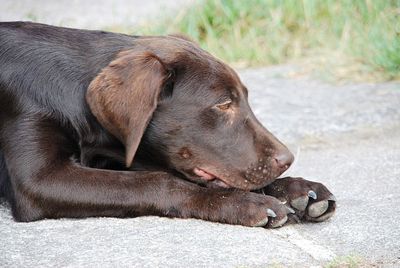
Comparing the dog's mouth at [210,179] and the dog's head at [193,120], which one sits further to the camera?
the dog's mouth at [210,179]

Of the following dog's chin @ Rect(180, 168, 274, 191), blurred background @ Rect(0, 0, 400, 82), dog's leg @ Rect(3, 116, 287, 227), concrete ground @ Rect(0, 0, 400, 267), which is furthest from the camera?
blurred background @ Rect(0, 0, 400, 82)

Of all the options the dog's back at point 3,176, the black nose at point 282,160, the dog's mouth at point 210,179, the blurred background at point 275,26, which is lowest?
the blurred background at point 275,26

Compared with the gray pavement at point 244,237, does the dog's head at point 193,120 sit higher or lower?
higher

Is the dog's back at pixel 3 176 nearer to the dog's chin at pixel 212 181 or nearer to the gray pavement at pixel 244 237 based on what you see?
the gray pavement at pixel 244 237

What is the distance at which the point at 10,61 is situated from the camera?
3.98 m

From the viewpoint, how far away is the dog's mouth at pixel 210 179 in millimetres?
3877

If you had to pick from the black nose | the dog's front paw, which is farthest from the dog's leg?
the black nose

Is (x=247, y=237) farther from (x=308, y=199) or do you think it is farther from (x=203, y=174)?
(x=203, y=174)

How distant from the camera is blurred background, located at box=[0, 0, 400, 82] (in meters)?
7.25

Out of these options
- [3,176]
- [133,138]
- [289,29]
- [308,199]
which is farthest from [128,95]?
[289,29]

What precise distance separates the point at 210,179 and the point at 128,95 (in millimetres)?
548

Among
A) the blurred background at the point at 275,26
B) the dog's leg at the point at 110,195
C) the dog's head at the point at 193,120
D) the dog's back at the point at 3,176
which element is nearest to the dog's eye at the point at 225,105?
the dog's head at the point at 193,120

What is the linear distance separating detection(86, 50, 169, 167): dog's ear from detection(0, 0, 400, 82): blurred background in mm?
3403

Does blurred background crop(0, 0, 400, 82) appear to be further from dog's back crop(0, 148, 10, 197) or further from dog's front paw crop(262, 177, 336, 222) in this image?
dog's back crop(0, 148, 10, 197)
